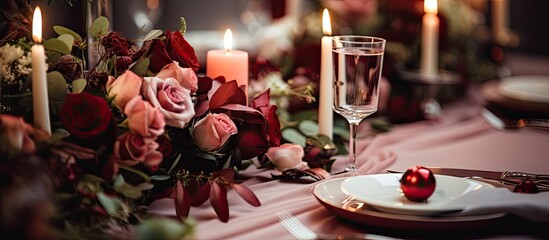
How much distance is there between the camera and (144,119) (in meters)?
1.06

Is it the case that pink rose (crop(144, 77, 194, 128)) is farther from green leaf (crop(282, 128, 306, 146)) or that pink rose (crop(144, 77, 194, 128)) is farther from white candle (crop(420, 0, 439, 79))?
white candle (crop(420, 0, 439, 79))

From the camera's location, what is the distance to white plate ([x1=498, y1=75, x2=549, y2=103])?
6.68ft

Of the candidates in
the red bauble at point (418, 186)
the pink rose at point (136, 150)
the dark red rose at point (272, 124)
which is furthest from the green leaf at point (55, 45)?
the red bauble at point (418, 186)

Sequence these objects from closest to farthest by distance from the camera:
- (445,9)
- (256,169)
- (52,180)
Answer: (52,180) → (256,169) → (445,9)

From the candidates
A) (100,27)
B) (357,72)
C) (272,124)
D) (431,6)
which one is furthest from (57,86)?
(431,6)

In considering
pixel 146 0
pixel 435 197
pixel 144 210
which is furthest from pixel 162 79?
pixel 146 0

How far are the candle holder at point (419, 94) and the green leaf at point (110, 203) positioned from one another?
1.10 m

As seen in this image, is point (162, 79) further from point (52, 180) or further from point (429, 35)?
point (429, 35)

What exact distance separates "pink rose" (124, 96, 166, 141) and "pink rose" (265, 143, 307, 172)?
0.32 m

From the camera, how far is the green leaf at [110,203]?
3.28 feet

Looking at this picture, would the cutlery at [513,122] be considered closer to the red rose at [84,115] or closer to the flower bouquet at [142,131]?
the flower bouquet at [142,131]

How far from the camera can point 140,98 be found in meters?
1.08

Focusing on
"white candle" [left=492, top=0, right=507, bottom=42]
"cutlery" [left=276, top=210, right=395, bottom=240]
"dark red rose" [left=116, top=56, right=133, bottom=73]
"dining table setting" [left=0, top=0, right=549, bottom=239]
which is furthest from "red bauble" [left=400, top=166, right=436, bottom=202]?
"white candle" [left=492, top=0, right=507, bottom=42]

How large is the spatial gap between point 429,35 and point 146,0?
35.3 inches
